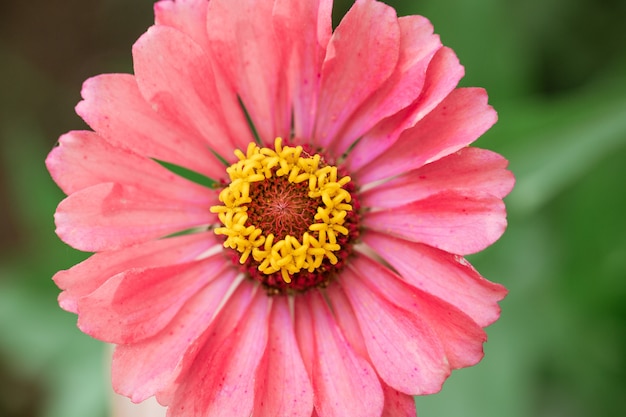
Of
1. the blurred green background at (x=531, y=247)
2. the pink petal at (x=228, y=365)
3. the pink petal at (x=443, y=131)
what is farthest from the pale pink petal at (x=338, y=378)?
the blurred green background at (x=531, y=247)

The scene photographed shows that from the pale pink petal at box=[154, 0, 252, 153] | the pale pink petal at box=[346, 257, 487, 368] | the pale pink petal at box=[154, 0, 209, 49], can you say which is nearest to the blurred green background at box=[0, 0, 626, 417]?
the pale pink petal at box=[346, 257, 487, 368]

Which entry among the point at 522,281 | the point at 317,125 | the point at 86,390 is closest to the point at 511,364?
the point at 522,281

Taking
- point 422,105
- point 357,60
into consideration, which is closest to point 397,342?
point 422,105

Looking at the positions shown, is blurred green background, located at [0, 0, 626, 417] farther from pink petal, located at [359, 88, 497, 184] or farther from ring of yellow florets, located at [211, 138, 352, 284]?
ring of yellow florets, located at [211, 138, 352, 284]

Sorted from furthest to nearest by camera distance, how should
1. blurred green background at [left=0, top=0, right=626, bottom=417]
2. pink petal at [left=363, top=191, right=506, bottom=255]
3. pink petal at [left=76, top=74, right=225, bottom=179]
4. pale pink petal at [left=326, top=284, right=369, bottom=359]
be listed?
blurred green background at [left=0, top=0, right=626, bottom=417] < pale pink petal at [left=326, top=284, right=369, bottom=359] < pink petal at [left=76, top=74, right=225, bottom=179] < pink petal at [left=363, top=191, right=506, bottom=255]

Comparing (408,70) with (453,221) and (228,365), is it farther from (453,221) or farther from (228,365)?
(228,365)

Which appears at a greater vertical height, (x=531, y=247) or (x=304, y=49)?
(x=304, y=49)
